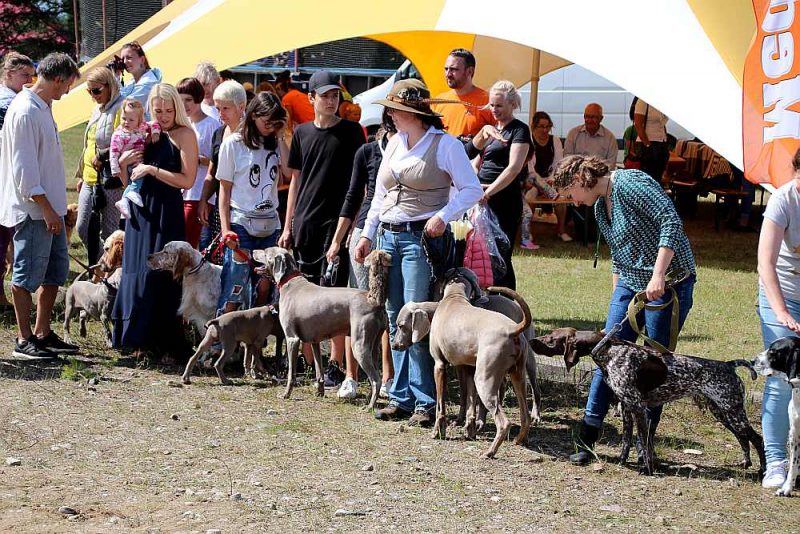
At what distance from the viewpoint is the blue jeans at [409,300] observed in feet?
21.2

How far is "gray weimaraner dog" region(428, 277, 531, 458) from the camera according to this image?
5.88 meters

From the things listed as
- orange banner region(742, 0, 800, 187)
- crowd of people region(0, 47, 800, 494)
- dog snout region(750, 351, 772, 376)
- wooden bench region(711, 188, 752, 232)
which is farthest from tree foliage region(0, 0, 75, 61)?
dog snout region(750, 351, 772, 376)

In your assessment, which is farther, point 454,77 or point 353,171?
point 454,77

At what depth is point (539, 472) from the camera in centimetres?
581

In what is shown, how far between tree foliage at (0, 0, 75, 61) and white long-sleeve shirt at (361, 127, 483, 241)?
24.4 metres

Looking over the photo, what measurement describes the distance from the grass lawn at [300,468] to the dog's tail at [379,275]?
30.9 inches

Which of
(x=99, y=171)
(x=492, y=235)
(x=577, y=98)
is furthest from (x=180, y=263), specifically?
(x=577, y=98)

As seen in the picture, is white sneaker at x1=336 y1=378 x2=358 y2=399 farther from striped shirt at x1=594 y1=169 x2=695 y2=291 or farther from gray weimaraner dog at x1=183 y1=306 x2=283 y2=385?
striped shirt at x1=594 y1=169 x2=695 y2=291

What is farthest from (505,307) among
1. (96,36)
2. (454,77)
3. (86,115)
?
(96,36)

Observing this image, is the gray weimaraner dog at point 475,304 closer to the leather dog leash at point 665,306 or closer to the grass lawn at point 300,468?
the grass lawn at point 300,468

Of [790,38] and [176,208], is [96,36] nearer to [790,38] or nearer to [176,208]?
[176,208]

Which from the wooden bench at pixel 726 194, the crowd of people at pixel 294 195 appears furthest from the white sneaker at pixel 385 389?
the wooden bench at pixel 726 194

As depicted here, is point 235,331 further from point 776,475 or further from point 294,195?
point 776,475

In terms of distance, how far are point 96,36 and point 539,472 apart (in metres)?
23.7
